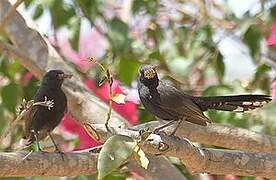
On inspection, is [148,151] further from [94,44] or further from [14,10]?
[94,44]

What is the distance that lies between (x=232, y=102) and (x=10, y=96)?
67 cm

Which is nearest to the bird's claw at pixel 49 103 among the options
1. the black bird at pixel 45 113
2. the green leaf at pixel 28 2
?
the black bird at pixel 45 113

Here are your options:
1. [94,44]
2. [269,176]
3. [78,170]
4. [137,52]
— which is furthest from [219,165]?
[94,44]

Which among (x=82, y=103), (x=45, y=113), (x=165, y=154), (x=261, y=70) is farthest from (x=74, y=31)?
(x=165, y=154)

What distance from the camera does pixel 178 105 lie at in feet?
4.21

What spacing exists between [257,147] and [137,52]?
2.39 feet

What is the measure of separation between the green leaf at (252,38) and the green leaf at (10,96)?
22.1 inches

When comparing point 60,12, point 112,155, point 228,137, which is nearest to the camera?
point 112,155

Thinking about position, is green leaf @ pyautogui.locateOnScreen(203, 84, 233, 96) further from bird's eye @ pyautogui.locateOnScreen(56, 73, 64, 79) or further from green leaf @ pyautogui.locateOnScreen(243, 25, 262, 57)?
bird's eye @ pyautogui.locateOnScreen(56, 73, 64, 79)

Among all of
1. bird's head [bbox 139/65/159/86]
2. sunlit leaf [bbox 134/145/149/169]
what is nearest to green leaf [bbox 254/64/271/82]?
bird's head [bbox 139/65/159/86]

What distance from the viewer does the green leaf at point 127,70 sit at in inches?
72.4

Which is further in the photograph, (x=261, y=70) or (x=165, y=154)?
(x=261, y=70)

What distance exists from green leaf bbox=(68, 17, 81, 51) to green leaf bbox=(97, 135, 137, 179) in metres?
1.02

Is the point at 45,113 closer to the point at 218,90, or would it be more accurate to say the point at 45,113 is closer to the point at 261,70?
the point at 218,90
